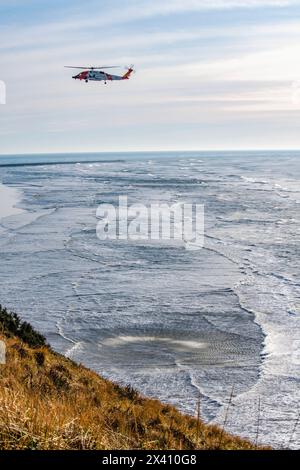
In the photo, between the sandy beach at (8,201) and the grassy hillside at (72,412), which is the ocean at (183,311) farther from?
the sandy beach at (8,201)

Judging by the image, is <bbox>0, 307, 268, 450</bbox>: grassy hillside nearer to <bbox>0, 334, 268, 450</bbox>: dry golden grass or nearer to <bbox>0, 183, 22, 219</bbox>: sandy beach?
<bbox>0, 334, 268, 450</bbox>: dry golden grass

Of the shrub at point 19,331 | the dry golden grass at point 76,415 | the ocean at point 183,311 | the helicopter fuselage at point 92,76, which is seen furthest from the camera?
the helicopter fuselage at point 92,76

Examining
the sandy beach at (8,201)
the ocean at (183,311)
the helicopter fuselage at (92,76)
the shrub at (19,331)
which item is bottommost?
the ocean at (183,311)

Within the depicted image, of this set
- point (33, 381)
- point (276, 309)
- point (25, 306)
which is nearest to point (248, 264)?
point (276, 309)

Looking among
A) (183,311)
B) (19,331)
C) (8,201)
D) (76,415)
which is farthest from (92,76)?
(8,201)

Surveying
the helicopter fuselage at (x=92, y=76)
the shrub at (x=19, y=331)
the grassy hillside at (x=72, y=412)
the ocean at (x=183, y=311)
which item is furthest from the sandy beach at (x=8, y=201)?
the grassy hillside at (x=72, y=412)

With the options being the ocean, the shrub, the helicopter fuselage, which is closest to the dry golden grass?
the ocean

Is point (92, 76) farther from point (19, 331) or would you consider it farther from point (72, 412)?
point (72, 412)
